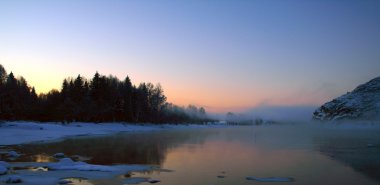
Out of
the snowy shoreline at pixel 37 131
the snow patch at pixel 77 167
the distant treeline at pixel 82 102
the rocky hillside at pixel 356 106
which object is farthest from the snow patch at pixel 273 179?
the rocky hillside at pixel 356 106

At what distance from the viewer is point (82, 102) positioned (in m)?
83.5

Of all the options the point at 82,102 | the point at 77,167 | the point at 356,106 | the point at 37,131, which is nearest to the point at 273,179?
the point at 77,167

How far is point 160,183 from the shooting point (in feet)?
52.3

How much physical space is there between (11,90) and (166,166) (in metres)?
66.8

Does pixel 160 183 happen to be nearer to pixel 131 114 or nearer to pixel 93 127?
pixel 93 127

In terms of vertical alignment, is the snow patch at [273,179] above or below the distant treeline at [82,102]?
below

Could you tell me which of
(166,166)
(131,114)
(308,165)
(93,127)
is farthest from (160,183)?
(131,114)

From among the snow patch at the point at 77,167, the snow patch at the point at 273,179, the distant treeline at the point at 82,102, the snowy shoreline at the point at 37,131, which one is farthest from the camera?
the distant treeline at the point at 82,102

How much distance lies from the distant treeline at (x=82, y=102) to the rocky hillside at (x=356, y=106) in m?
82.5

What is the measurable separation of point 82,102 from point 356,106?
399 ft

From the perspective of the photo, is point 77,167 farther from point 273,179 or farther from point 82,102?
point 82,102

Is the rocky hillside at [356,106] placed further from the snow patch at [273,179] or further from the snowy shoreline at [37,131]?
the snow patch at [273,179]

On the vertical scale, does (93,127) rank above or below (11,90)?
below

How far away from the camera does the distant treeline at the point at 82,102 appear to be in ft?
255
